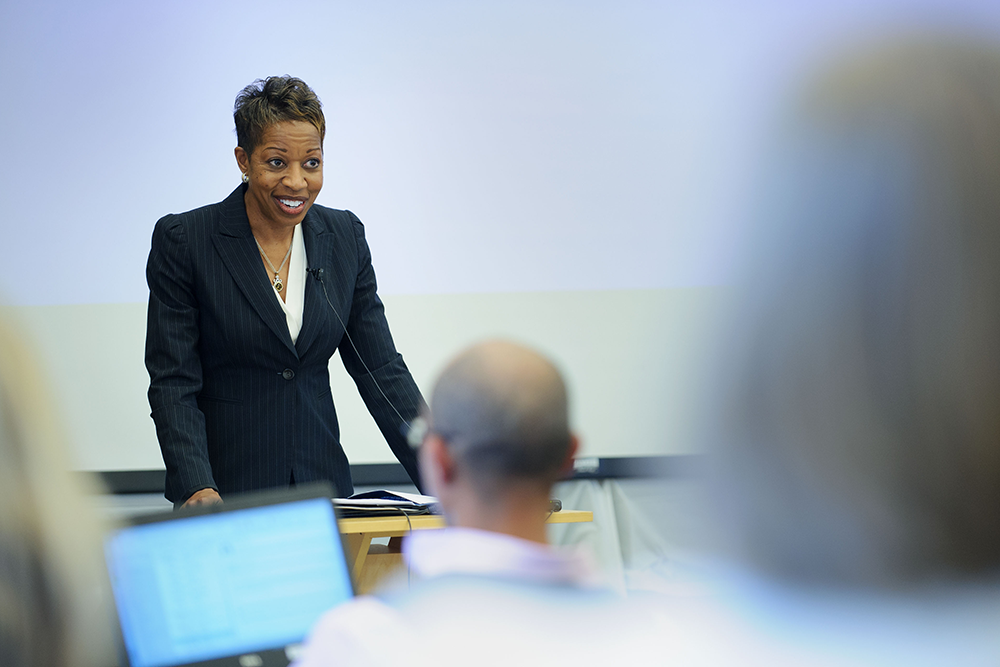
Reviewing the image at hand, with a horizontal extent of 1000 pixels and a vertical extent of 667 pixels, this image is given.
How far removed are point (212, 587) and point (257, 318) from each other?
877 mm

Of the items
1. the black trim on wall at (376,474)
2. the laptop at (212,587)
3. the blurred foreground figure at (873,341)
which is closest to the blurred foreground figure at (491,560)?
the blurred foreground figure at (873,341)

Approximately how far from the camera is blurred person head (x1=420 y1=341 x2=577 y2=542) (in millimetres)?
821

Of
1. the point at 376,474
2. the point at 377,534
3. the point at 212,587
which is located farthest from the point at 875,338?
the point at 376,474

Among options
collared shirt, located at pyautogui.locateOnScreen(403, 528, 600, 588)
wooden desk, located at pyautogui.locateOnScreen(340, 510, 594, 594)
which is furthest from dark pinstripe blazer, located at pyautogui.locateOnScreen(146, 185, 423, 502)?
collared shirt, located at pyautogui.locateOnScreen(403, 528, 600, 588)

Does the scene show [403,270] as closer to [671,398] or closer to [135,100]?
[135,100]

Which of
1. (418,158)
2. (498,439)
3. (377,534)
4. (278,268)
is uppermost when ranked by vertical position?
(418,158)

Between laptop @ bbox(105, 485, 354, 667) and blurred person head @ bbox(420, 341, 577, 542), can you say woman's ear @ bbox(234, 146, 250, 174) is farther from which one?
blurred person head @ bbox(420, 341, 577, 542)

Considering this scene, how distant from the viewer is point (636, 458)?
3.74m

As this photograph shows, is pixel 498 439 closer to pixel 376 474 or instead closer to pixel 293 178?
pixel 293 178

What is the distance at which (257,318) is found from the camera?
209 centimetres

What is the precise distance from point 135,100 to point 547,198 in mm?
1743

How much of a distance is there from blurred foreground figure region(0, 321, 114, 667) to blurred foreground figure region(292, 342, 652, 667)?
20 cm

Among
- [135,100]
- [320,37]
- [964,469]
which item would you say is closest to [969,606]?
[964,469]

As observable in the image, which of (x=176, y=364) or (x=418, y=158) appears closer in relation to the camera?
(x=176, y=364)
